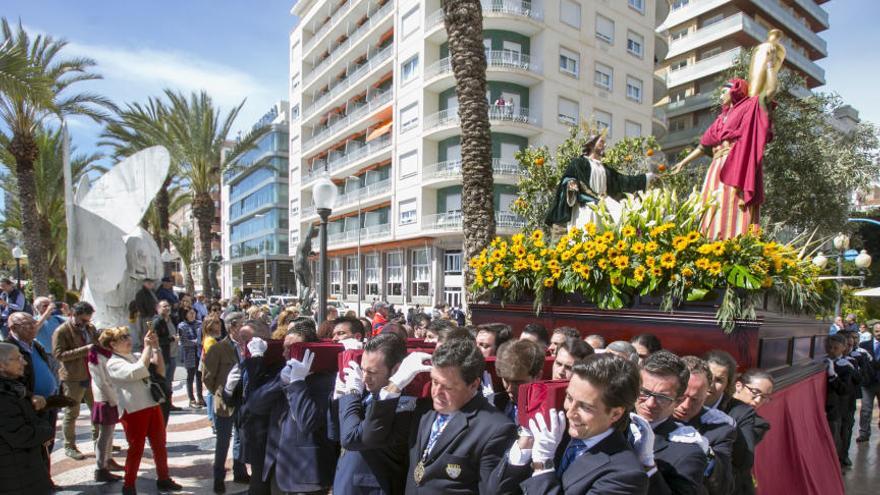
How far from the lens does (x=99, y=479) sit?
5.53m

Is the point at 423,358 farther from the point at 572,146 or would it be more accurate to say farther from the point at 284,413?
the point at 572,146

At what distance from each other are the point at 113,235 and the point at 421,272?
20006 mm

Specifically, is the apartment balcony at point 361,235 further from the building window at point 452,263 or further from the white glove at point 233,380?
the white glove at point 233,380

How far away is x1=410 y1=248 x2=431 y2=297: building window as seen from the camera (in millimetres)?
31391

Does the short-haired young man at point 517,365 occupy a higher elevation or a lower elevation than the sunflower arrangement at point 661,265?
lower

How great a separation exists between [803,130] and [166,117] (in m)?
24.0

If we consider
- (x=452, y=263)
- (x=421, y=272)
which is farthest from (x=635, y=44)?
(x=421, y=272)

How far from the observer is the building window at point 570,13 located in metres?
28.4

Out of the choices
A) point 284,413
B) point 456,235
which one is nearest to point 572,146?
point 456,235

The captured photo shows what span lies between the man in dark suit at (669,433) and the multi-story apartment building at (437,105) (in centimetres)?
2107

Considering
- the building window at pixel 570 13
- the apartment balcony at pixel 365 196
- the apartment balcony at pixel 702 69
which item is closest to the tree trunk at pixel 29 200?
the apartment balcony at pixel 365 196

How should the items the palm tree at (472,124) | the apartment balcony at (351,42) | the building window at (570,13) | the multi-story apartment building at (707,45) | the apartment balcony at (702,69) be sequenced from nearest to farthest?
the palm tree at (472,124), the building window at (570,13), the apartment balcony at (351,42), the apartment balcony at (702,69), the multi-story apartment building at (707,45)

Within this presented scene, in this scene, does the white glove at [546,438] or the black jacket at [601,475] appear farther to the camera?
the white glove at [546,438]

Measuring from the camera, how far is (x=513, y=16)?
2678 cm
